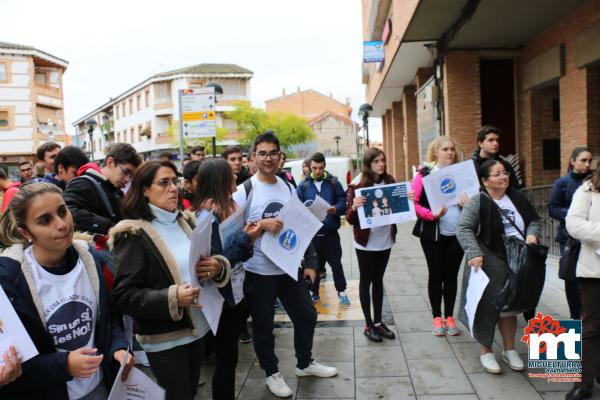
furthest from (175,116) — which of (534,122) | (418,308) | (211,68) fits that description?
(418,308)

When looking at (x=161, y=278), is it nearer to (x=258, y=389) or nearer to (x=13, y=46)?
(x=258, y=389)

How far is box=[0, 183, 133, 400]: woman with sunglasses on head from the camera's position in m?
1.96

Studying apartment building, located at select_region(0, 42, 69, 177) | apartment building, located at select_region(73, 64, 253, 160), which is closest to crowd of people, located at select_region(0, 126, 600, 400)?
apartment building, located at select_region(0, 42, 69, 177)

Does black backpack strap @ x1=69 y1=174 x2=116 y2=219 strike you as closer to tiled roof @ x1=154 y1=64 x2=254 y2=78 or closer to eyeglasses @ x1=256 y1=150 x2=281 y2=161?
eyeglasses @ x1=256 y1=150 x2=281 y2=161

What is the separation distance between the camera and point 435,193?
464cm

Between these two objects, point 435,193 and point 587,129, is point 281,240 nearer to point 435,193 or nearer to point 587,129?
point 435,193

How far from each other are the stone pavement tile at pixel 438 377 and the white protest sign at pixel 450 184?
1412mm

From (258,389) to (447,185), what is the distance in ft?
8.31

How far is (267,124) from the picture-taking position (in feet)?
166

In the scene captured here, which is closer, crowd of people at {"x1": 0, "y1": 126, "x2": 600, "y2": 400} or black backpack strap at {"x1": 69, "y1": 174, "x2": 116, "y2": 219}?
crowd of people at {"x1": 0, "y1": 126, "x2": 600, "y2": 400}

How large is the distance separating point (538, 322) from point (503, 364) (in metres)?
0.54

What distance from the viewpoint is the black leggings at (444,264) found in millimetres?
4816

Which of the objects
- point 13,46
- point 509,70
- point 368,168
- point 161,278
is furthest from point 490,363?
point 13,46

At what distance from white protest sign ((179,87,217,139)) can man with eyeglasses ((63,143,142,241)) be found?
784 cm
